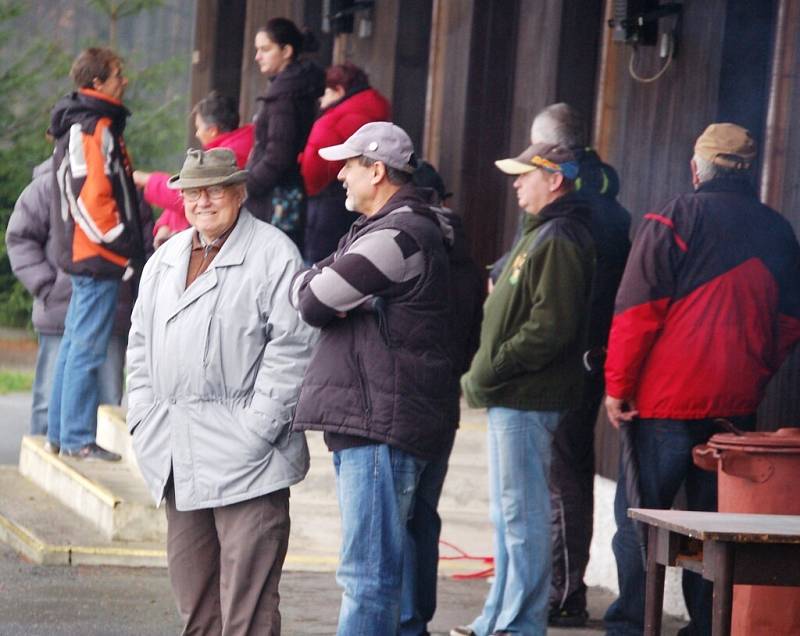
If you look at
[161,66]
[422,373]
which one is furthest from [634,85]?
[161,66]

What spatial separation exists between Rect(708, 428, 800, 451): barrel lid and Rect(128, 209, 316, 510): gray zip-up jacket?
1.39 m

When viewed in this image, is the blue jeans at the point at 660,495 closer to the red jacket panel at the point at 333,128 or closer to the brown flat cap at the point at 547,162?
the brown flat cap at the point at 547,162

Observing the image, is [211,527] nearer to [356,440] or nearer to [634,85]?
[356,440]

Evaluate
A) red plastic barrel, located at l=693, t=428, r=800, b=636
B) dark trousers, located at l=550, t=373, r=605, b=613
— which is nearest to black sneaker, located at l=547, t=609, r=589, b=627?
dark trousers, located at l=550, t=373, r=605, b=613

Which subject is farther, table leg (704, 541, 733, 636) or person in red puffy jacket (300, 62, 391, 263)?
person in red puffy jacket (300, 62, 391, 263)

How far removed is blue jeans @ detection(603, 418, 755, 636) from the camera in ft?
20.7

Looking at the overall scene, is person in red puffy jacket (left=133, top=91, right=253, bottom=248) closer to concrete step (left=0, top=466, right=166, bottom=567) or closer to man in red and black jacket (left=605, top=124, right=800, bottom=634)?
concrete step (left=0, top=466, right=166, bottom=567)

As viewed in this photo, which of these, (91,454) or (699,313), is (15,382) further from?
(699,313)

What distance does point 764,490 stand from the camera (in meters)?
5.79

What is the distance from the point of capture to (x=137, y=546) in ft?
26.7

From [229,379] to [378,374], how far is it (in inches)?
21.6

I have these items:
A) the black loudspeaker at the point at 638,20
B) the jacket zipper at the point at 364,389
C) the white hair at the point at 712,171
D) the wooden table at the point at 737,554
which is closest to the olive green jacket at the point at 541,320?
the white hair at the point at 712,171

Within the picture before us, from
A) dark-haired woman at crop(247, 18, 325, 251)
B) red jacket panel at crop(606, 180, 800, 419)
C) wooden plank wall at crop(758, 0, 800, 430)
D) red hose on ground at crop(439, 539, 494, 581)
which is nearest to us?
red jacket panel at crop(606, 180, 800, 419)

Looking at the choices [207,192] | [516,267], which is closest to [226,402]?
[207,192]
